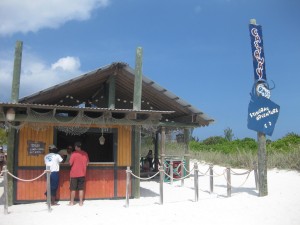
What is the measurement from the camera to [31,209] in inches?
361

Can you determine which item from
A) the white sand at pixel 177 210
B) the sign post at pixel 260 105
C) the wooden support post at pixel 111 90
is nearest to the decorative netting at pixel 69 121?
the wooden support post at pixel 111 90

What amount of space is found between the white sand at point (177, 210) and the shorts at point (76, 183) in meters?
0.48

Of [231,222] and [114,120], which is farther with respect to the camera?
[114,120]

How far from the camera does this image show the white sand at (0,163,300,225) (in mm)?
8039

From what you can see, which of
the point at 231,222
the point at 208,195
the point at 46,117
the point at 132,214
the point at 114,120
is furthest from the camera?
the point at 208,195

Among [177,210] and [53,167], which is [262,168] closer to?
[177,210]

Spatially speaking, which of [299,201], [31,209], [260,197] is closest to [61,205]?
[31,209]

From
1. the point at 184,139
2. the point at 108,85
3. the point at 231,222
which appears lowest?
the point at 231,222

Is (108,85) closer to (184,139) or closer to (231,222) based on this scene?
(184,139)

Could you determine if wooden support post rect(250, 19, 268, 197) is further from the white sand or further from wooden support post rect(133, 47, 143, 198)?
wooden support post rect(133, 47, 143, 198)

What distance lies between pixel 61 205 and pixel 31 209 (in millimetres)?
839

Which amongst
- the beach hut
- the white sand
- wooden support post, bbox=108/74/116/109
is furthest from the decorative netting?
the white sand

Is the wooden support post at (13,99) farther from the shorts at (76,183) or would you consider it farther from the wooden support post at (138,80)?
the wooden support post at (138,80)

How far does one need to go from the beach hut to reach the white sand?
51 centimetres
